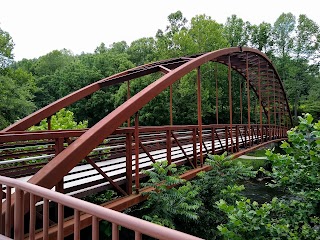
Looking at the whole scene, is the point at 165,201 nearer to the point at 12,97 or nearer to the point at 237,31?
the point at 12,97

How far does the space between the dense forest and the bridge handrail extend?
15.8 m

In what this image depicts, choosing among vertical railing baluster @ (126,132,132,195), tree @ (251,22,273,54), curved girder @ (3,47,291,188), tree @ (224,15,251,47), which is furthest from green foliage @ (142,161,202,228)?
tree @ (251,22,273,54)

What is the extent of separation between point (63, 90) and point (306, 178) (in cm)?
2669

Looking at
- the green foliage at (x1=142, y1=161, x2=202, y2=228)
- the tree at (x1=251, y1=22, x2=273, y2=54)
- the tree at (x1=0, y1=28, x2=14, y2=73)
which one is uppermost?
the tree at (x1=251, y1=22, x2=273, y2=54)

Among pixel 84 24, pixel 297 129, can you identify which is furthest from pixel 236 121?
pixel 84 24

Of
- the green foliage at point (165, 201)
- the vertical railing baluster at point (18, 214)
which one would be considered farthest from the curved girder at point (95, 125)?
the green foliage at point (165, 201)

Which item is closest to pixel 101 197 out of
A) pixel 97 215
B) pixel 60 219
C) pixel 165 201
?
pixel 165 201

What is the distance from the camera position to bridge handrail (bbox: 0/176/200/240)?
1.17 metres

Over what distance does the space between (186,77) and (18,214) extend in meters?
18.9

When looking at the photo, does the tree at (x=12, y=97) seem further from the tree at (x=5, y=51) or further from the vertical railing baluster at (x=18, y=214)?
the vertical railing baluster at (x=18, y=214)

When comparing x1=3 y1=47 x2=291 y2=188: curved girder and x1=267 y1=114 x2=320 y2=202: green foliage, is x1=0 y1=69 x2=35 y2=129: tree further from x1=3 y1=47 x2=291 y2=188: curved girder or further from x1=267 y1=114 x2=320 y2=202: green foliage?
x1=267 y1=114 x2=320 y2=202: green foliage

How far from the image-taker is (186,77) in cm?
2033

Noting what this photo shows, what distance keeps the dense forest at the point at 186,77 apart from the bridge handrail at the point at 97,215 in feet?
51.8

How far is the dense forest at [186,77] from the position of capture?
773 inches
